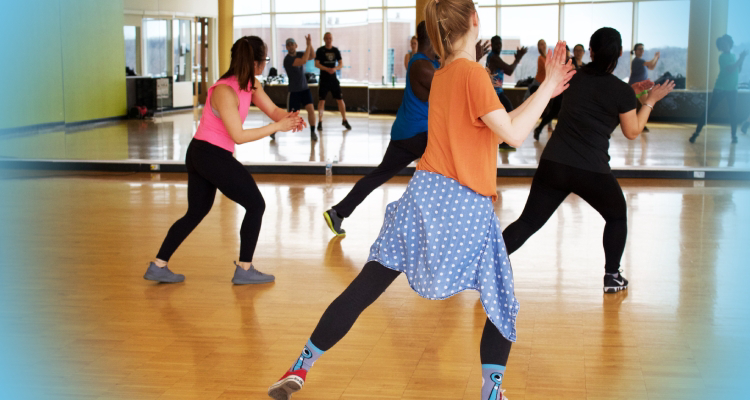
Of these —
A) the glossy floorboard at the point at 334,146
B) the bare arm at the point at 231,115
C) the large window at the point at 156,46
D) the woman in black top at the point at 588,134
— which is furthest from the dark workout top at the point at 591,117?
the large window at the point at 156,46

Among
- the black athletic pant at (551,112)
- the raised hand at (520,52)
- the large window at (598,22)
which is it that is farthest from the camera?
the black athletic pant at (551,112)

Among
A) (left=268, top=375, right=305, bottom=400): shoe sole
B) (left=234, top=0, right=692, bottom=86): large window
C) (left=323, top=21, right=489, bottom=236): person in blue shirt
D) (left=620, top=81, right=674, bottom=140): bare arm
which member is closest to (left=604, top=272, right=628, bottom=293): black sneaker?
(left=620, top=81, right=674, bottom=140): bare arm

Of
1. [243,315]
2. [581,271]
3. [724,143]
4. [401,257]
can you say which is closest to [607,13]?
[724,143]

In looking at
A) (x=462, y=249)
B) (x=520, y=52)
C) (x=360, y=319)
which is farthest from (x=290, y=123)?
(x=520, y=52)

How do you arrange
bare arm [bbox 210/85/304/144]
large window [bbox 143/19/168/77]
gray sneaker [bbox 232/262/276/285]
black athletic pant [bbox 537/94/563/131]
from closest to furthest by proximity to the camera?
bare arm [bbox 210/85/304/144], gray sneaker [bbox 232/262/276/285], black athletic pant [bbox 537/94/563/131], large window [bbox 143/19/168/77]

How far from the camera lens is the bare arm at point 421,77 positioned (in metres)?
4.90

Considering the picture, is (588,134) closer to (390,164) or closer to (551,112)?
(390,164)

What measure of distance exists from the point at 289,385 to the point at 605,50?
2309mm

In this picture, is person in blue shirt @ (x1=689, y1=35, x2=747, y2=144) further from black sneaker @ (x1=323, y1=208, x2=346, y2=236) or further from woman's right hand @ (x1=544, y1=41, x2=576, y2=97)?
woman's right hand @ (x1=544, y1=41, x2=576, y2=97)

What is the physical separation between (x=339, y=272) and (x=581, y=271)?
1.50m

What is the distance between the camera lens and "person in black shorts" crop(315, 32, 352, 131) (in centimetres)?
913

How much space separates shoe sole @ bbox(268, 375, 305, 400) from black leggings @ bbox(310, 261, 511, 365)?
16 centimetres

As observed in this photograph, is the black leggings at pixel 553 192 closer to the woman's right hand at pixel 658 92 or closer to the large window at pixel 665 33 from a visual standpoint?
the woman's right hand at pixel 658 92

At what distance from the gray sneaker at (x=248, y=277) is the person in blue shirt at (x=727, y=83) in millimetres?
6146
